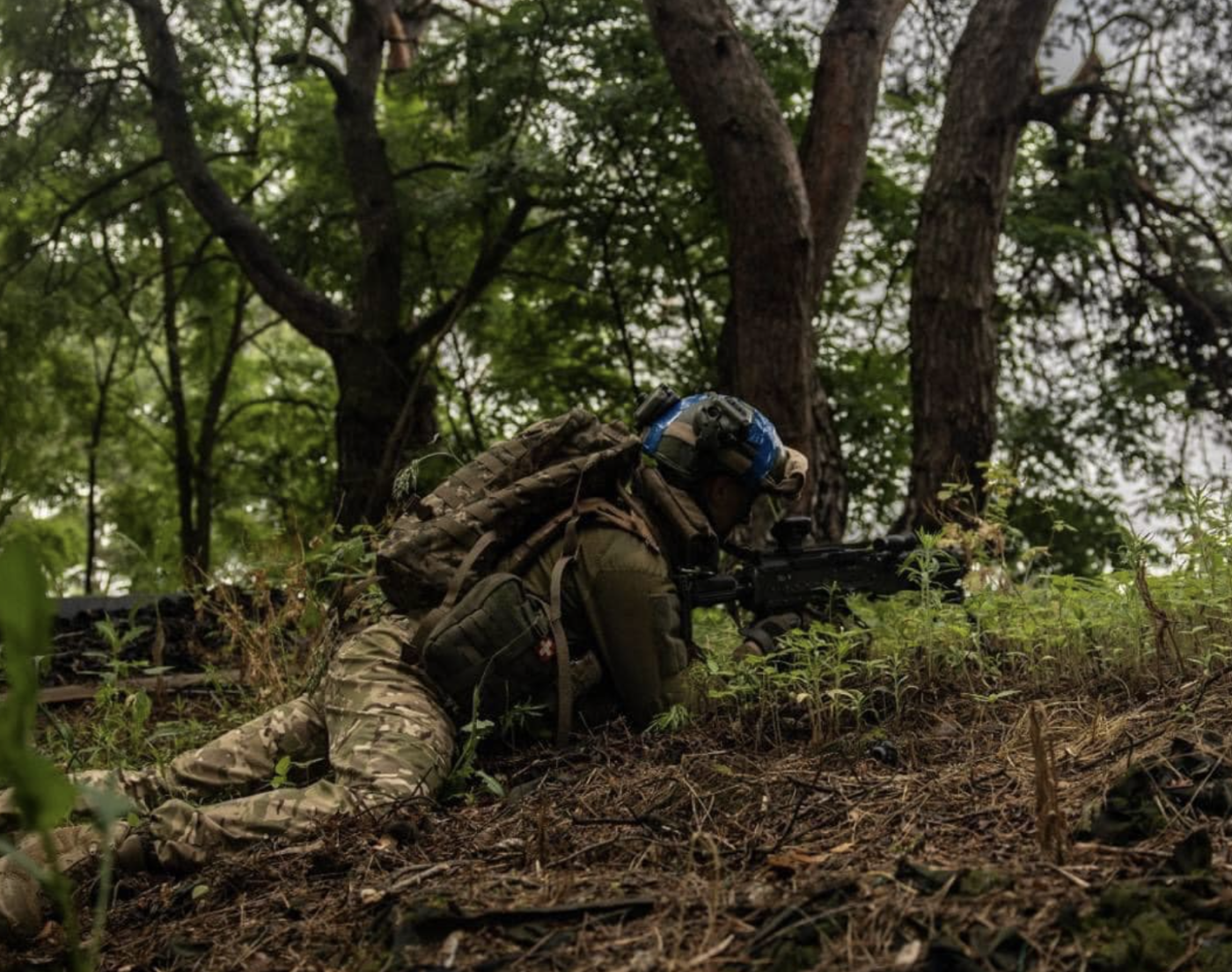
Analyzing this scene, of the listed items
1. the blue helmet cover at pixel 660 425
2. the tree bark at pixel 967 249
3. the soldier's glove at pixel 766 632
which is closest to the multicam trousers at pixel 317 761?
the blue helmet cover at pixel 660 425

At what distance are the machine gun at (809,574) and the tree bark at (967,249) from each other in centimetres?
230

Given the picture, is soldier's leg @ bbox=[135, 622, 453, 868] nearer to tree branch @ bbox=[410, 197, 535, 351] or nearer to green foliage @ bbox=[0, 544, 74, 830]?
green foliage @ bbox=[0, 544, 74, 830]

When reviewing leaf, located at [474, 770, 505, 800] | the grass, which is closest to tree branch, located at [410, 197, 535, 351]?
the grass

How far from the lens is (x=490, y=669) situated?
4.15 m

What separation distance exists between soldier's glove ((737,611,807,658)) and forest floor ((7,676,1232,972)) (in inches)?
31.3

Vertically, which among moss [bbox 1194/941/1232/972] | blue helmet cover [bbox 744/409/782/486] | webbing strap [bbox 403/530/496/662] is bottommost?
moss [bbox 1194/941/1232/972]

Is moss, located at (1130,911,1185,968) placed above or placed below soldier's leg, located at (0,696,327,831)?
below

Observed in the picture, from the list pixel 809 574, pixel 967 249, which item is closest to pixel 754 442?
pixel 809 574

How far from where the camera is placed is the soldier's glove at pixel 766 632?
4.92 meters

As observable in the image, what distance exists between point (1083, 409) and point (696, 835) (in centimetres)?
963

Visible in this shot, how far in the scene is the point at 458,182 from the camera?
33.9 feet

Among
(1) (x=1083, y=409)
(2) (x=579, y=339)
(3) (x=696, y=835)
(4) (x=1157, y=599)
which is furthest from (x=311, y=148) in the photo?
(3) (x=696, y=835)

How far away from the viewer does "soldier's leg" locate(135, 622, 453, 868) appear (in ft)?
12.1

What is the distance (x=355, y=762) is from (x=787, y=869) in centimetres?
157
